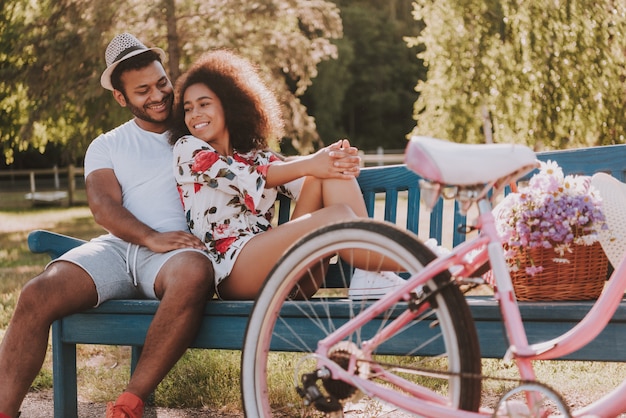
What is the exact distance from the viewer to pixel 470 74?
15.0 metres

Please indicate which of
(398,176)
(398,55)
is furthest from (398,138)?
(398,176)

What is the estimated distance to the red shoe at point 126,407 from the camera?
9.70 ft

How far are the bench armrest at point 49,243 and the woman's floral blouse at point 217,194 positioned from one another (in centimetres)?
55

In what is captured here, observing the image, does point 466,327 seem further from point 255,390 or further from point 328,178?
point 328,178

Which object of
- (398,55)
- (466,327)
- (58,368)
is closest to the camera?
(466,327)

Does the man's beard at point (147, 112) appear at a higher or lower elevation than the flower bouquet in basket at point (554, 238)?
higher

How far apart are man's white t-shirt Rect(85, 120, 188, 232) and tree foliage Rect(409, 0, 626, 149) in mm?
8532

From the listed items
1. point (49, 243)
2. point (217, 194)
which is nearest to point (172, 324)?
point (217, 194)

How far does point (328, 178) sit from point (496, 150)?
3.86ft

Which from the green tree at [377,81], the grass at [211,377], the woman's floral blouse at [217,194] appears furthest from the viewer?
the green tree at [377,81]

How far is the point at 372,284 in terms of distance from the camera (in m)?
3.04

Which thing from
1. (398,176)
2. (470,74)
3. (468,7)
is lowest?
(398,176)

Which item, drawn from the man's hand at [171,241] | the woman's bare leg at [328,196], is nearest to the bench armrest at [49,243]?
the man's hand at [171,241]

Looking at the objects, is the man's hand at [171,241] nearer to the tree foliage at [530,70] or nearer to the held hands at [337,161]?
the held hands at [337,161]
